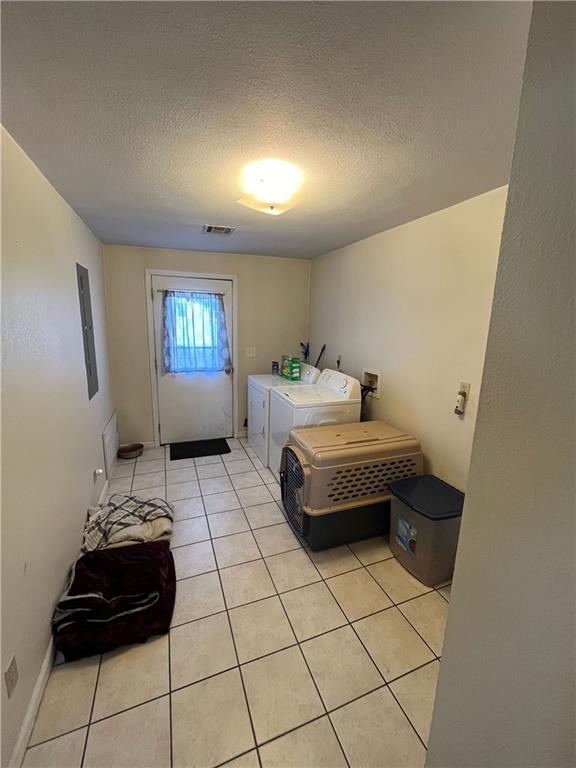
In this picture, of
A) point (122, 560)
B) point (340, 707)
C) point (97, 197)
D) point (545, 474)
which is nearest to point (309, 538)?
point (340, 707)

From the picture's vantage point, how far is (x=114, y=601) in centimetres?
157

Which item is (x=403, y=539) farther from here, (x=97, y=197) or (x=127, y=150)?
(x=97, y=197)

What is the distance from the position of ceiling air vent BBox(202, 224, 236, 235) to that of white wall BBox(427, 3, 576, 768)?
219 centimetres

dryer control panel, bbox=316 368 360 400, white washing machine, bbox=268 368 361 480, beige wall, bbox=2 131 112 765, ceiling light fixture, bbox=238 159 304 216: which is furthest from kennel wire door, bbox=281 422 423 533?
ceiling light fixture, bbox=238 159 304 216

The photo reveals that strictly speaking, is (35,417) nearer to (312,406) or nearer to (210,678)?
(210,678)

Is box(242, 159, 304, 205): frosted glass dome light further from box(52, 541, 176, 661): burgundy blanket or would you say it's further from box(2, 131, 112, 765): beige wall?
box(52, 541, 176, 661): burgundy blanket

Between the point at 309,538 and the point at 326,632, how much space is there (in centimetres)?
54

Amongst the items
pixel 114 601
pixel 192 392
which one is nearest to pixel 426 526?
pixel 114 601

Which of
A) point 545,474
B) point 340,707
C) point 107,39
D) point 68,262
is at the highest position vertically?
point 107,39

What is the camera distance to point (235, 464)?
10.7 ft

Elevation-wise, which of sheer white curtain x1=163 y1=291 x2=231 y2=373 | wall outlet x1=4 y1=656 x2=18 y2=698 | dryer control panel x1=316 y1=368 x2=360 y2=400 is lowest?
wall outlet x1=4 y1=656 x2=18 y2=698

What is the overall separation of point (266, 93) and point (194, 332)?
2706mm

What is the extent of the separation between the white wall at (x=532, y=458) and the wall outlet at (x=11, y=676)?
1.42 m

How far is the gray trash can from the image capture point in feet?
5.74
